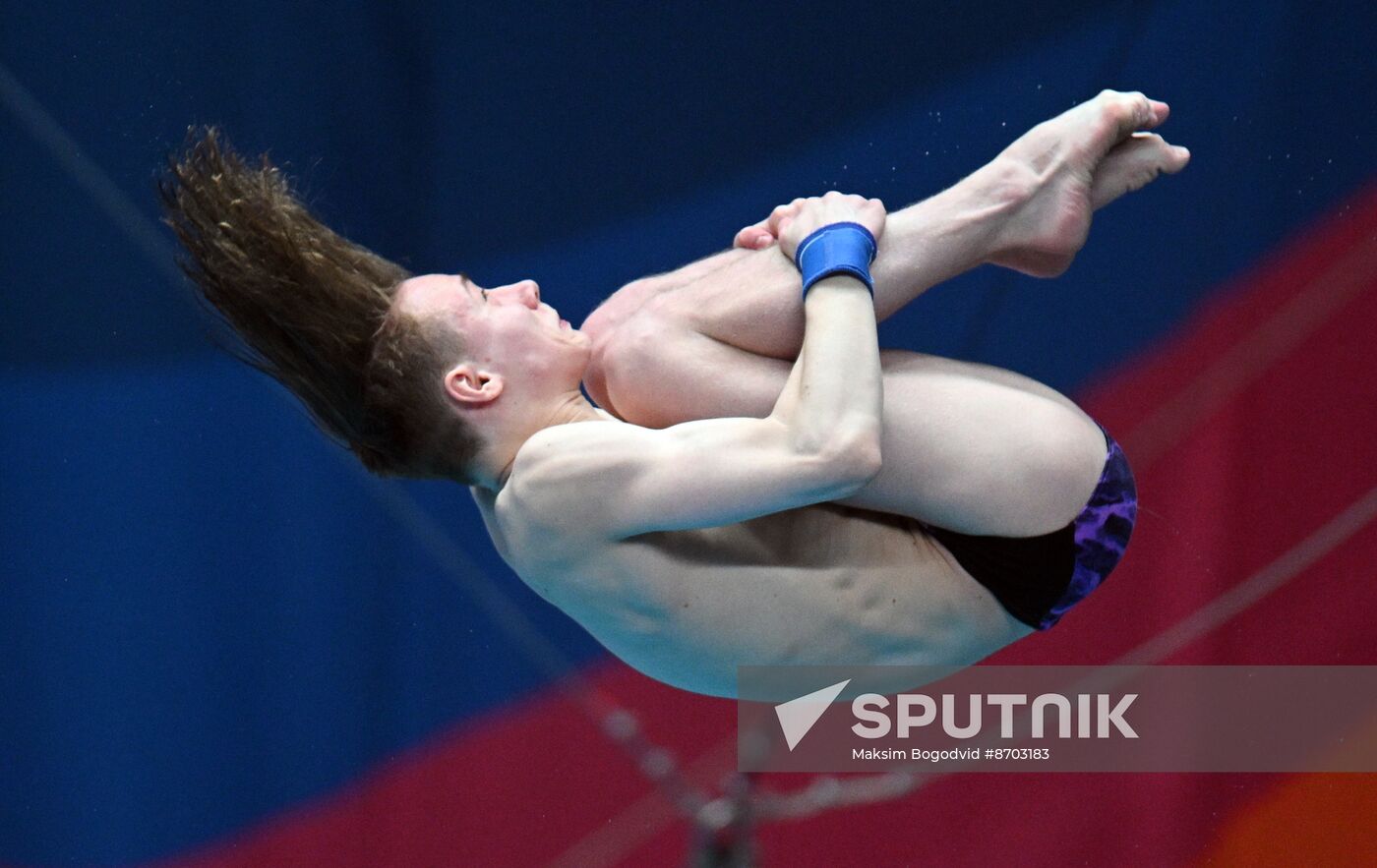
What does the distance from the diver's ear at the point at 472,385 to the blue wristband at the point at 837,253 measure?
306mm

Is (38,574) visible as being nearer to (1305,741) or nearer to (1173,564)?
(1173,564)

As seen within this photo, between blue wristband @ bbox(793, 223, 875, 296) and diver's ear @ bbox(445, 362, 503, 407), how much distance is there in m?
0.31

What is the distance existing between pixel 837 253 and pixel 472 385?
1.19 feet

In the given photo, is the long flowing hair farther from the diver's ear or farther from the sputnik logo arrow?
the sputnik logo arrow

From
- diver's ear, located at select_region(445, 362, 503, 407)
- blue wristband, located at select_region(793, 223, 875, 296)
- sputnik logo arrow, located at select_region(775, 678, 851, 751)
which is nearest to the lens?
blue wristband, located at select_region(793, 223, 875, 296)

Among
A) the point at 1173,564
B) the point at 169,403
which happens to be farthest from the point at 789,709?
the point at 169,403

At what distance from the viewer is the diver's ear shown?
1.43 metres

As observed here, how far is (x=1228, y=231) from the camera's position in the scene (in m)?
2.60

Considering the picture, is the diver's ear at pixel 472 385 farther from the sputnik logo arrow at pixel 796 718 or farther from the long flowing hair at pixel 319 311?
the sputnik logo arrow at pixel 796 718

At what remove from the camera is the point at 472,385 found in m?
1.43

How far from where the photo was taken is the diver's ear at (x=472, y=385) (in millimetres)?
1430

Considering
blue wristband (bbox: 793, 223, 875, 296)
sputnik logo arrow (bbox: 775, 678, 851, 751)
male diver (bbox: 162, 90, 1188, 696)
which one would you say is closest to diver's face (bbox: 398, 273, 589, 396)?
male diver (bbox: 162, 90, 1188, 696)

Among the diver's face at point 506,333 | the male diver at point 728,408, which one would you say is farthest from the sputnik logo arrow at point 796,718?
the diver's face at point 506,333

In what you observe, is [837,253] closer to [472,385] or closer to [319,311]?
[472,385]
